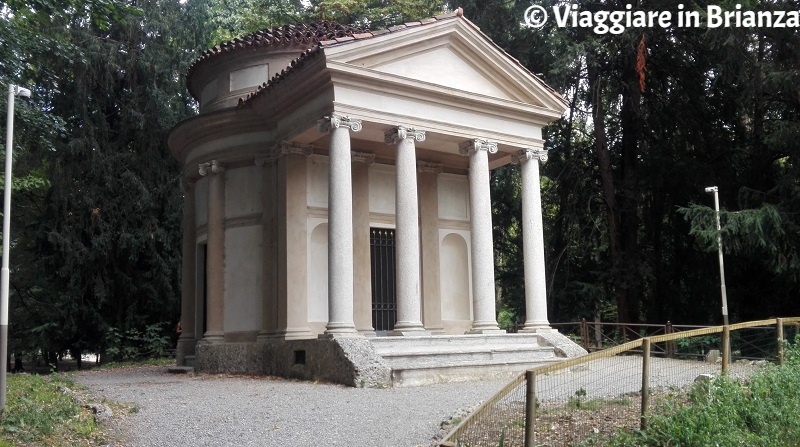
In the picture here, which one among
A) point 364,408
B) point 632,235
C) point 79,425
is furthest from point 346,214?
point 632,235

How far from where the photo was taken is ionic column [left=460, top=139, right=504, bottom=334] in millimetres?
16578

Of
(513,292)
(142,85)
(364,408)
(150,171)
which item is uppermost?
(142,85)

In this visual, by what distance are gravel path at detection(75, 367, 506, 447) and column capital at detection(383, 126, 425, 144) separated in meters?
5.53

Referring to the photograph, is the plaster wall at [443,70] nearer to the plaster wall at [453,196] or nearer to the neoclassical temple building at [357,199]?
the neoclassical temple building at [357,199]

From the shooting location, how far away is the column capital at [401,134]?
1591 centimetres

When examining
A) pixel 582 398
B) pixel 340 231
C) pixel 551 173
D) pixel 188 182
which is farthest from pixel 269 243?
pixel 551 173

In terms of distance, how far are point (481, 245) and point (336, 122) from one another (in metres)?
4.42

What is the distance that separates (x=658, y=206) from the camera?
26.4 m

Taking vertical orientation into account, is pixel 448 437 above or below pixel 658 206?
below

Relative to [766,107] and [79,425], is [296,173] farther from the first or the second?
[766,107]

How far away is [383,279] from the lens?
60.4 ft

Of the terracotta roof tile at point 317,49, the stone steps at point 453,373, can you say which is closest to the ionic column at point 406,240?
the stone steps at point 453,373

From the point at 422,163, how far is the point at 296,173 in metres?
3.68

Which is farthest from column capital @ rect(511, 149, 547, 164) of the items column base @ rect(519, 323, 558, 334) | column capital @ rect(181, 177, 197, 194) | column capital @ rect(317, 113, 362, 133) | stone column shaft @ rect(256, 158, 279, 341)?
column capital @ rect(181, 177, 197, 194)
